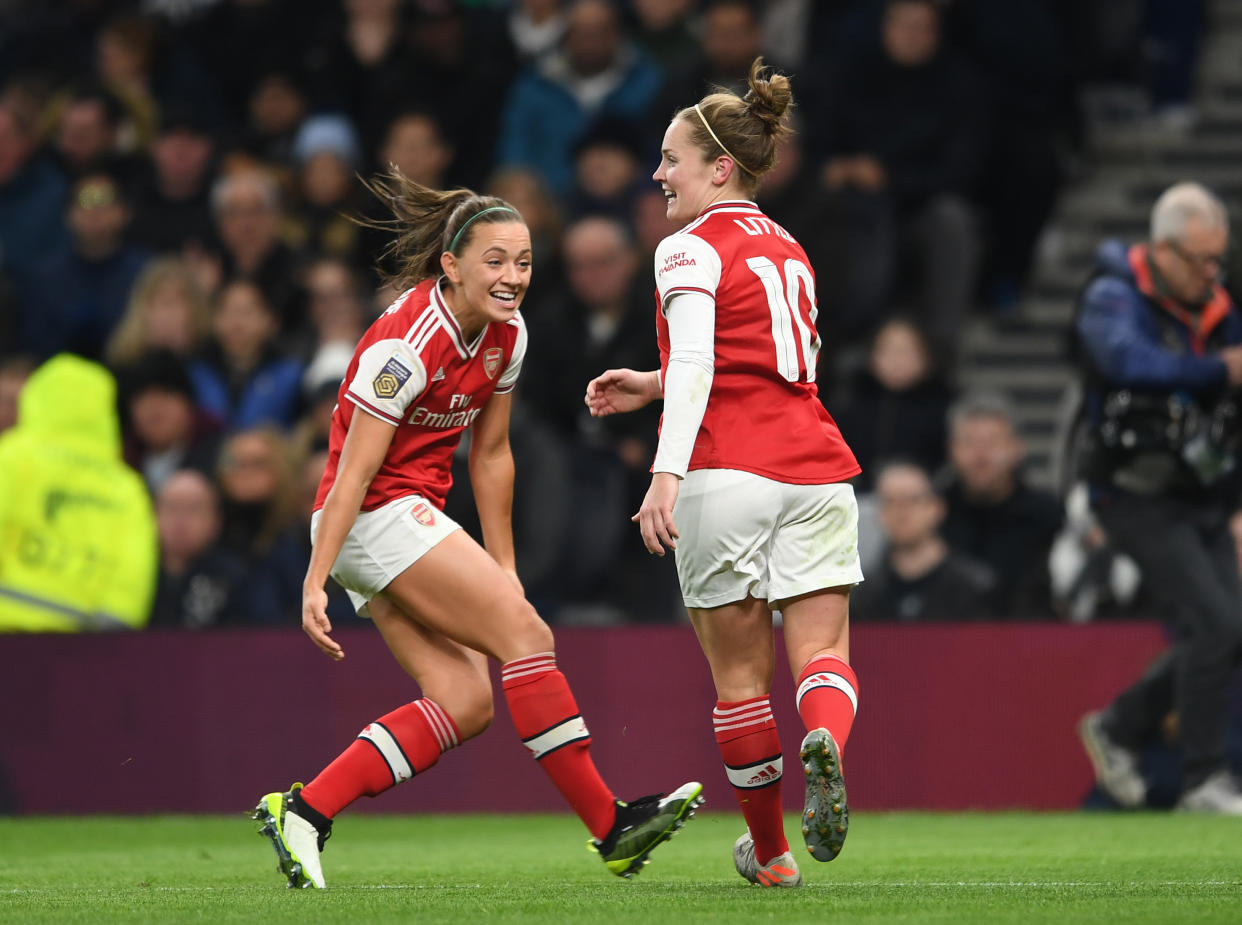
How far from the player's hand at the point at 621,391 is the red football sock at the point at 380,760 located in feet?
3.21

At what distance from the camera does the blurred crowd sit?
10297 mm

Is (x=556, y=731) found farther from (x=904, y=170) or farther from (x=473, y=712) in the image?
(x=904, y=170)

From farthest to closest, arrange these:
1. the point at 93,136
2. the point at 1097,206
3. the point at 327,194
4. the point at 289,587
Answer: the point at 93,136 → the point at 1097,206 → the point at 327,194 → the point at 289,587

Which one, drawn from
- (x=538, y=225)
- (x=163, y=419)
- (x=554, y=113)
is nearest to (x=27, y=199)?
(x=163, y=419)

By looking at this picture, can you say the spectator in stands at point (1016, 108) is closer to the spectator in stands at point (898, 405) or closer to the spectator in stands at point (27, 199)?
the spectator in stands at point (898, 405)

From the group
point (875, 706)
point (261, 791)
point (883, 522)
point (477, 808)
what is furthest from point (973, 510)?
point (261, 791)

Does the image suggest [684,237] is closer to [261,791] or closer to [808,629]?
[808,629]

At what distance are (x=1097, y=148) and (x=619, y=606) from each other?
509cm

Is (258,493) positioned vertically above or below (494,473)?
below

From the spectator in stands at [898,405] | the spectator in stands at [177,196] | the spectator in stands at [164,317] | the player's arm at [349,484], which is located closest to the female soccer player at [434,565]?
the player's arm at [349,484]

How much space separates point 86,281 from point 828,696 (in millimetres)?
8711

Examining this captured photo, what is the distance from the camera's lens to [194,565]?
407 inches

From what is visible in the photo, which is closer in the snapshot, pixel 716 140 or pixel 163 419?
pixel 716 140

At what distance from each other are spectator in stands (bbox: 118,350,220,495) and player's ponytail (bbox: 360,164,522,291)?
17.2 ft
